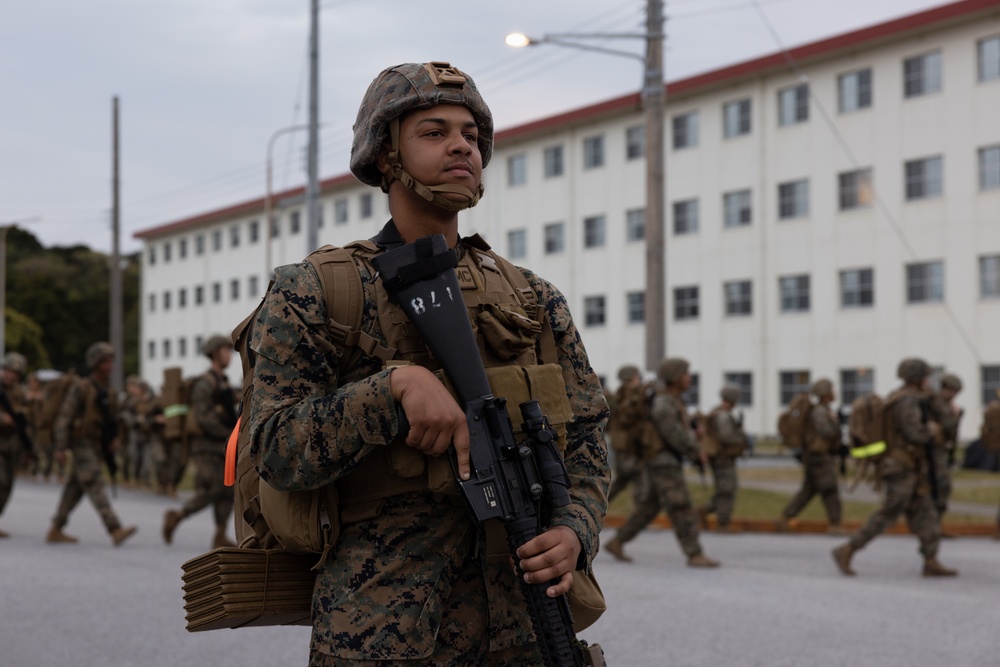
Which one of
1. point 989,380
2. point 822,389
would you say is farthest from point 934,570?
point 989,380

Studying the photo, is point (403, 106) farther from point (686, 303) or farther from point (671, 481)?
point (686, 303)

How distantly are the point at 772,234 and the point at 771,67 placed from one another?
208 inches

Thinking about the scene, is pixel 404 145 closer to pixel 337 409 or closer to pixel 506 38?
pixel 337 409

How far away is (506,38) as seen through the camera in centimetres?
1571

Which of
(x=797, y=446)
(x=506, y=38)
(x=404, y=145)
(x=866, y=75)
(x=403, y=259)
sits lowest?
(x=797, y=446)

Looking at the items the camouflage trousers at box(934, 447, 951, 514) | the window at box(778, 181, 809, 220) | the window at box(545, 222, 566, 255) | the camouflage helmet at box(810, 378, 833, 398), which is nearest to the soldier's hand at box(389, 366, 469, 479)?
the camouflage trousers at box(934, 447, 951, 514)

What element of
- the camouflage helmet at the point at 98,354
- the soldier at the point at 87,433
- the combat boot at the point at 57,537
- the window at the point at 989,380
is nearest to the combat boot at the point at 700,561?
the soldier at the point at 87,433

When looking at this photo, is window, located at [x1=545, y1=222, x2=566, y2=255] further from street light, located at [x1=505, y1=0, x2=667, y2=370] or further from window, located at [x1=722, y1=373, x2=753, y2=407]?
street light, located at [x1=505, y1=0, x2=667, y2=370]

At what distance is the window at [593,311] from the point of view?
47.7 m

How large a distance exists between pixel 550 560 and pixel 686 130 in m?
42.4

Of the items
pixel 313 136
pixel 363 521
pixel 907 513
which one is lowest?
pixel 907 513

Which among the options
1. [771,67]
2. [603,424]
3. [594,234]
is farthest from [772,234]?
[603,424]

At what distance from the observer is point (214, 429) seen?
39.5ft

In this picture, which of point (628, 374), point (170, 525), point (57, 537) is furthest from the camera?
point (628, 374)
